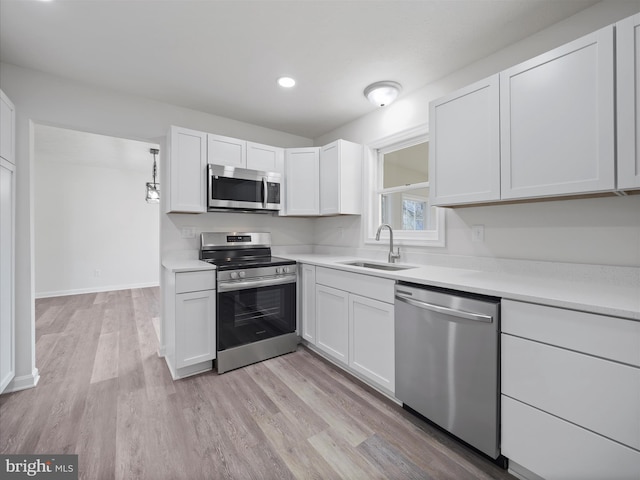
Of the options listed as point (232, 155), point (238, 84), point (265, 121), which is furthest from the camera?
point (265, 121)

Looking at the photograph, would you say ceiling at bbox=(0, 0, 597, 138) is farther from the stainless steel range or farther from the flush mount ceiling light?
the stainless steel range

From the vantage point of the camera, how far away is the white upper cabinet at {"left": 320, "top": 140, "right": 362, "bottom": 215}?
2.94m

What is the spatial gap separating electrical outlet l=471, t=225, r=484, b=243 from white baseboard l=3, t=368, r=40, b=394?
3.58 meters

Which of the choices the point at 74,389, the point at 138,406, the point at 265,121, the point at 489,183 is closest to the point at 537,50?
the point at 489,183

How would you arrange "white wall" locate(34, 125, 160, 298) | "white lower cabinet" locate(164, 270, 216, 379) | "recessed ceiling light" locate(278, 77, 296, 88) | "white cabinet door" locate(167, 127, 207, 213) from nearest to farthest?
"white lower cabinet" locate(164, 270, 216, 379)
"recessed ceiling light" locate(278, 77, 296, 88)
"white cabinet door" locate(167, 127, 207, 213)
"white wall" locate(34, 125, 160, 298)

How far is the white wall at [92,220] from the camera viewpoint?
4.93m

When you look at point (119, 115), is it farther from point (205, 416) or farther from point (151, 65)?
point (205, 416)

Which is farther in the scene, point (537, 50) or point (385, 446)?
point (537, 50)

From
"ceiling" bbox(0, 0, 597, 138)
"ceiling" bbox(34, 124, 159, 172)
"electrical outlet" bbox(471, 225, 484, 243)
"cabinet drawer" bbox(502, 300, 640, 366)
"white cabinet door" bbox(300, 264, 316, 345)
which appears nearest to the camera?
"cabinet drawer" bbox(502, 300, 640, 366)

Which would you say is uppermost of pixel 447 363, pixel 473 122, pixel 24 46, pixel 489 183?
pixel 24 46

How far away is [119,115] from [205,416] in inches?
104

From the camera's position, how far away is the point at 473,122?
177 cm

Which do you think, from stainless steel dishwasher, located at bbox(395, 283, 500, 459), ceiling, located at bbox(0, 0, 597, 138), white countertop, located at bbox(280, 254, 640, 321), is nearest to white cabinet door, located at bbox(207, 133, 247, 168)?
ceiling, located at bbox(0, 0, 597, 138)

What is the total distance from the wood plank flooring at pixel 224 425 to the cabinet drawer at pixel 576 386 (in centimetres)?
51
